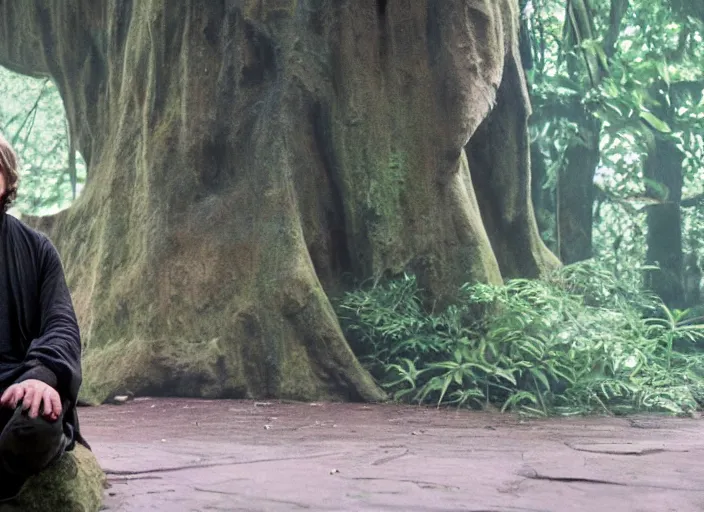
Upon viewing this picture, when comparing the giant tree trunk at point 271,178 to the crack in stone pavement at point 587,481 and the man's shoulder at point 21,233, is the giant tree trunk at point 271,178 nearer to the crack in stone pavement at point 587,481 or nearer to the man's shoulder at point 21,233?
the crack in stone pavement at point 587,481

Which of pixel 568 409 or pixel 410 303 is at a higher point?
pixel 410 303

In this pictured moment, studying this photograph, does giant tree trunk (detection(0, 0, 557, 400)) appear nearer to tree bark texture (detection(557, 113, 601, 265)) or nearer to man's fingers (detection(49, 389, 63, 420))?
tree bark texture (detection(557, 113, 601, 265))

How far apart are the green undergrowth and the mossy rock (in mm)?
5046

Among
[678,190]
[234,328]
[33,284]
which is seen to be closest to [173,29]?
[234,328]

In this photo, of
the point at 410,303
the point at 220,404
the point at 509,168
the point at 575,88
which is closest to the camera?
the point at 220,404

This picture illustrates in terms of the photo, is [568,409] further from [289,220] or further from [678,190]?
[678,190]

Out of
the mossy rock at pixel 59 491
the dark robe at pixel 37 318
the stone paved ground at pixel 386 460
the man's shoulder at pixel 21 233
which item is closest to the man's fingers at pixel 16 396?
the dark robe at pixel 37 318

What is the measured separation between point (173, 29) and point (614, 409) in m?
5.67

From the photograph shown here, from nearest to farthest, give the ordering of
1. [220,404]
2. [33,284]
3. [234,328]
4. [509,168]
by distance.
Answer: [33,284]
[220,404]
[234,328]
[509,168]

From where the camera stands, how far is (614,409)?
8188 mm

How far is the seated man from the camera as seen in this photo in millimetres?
2986

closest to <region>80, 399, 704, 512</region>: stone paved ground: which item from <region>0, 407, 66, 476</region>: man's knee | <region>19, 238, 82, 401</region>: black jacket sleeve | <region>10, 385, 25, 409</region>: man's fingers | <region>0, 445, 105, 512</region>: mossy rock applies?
<region>0, 445, 105, 512</region>: mossy rock

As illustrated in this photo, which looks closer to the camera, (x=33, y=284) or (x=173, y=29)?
(x=33, y=284)

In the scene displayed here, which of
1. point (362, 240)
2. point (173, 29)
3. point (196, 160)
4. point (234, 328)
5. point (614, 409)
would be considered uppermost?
point (173, 29)
